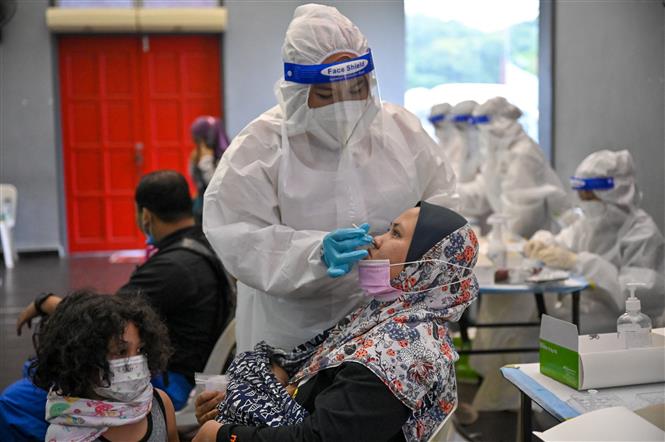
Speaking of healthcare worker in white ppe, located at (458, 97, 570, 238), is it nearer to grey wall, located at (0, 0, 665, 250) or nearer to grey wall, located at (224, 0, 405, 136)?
grey wall, located at (0, 0, 665, 250)

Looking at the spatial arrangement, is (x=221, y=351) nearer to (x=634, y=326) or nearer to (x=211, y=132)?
(x=211, y=132)

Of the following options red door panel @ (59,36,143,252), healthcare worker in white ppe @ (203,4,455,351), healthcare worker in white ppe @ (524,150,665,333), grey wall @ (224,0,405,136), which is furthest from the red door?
healthcare worker in white ppe @ (524,150,665,333)

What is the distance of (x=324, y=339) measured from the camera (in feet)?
6.01

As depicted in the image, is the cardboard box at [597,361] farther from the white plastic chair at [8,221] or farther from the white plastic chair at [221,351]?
the white plastic chair at [8,221]

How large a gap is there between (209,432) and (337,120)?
81 centimetres

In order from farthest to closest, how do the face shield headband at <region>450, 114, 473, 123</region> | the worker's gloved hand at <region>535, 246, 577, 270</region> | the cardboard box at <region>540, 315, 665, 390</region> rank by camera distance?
the face shield headband at <region>450, 114, 473, 123</region>
the worker's gloved hand at <region>535, 246, 577, 270</region>
the cardboard box at <region>540, 315, 665, 390</region>

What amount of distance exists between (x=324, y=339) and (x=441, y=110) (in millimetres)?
3627

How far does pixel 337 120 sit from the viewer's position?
1.90 m

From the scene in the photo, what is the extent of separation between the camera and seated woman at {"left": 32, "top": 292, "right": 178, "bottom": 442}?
1.64 m

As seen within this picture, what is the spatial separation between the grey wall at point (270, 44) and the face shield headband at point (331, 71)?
0.56 m

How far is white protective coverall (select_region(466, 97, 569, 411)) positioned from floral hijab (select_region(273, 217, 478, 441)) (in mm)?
2162

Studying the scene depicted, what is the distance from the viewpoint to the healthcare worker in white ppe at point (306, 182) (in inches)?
72.6

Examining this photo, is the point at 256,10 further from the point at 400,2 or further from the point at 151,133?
the point at 151,133

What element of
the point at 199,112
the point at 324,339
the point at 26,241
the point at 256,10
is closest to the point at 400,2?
the point at 256,10
